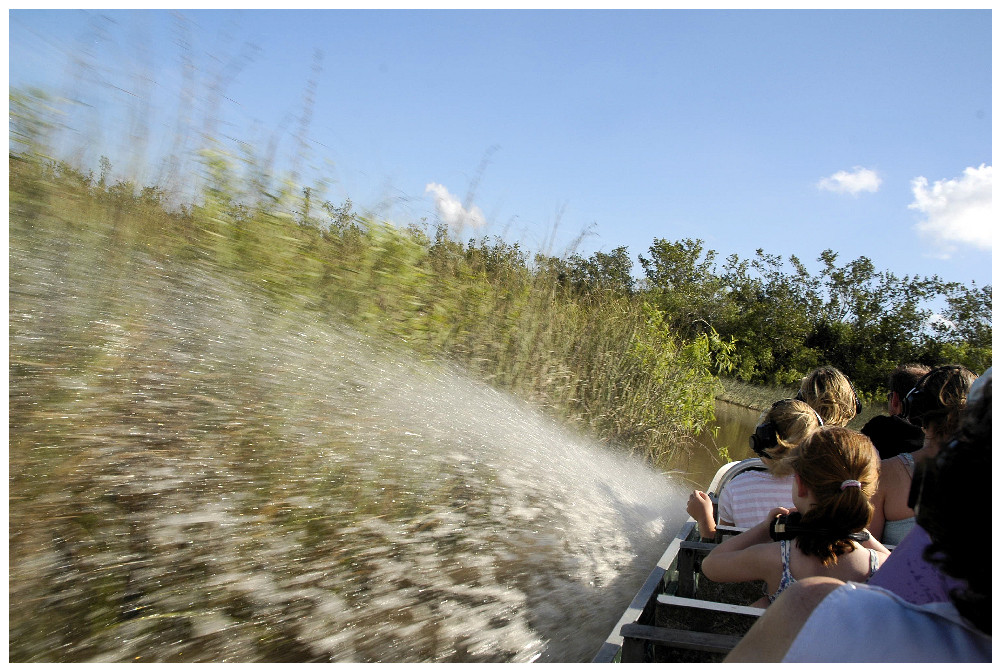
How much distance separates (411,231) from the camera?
13.0 feet

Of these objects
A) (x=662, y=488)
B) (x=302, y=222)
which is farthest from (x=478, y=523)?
(x=662, y=488)

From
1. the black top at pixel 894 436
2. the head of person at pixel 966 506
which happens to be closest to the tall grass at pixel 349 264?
the black top at pixel 894 436

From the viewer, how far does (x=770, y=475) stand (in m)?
3.40

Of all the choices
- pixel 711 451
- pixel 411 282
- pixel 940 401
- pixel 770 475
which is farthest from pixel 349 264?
pixel 711 451

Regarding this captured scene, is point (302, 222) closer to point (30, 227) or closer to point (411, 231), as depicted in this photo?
point (411, 231)

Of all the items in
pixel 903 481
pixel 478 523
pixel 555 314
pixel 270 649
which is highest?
pixel 555 314

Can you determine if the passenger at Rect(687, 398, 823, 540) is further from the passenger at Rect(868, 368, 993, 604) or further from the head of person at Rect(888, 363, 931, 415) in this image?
the passenger at Rect(868, 368, 993, 604)

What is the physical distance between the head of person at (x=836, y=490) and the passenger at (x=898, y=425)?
184 cm

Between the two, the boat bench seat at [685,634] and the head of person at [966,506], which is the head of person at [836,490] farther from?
the head of person at [966,506]

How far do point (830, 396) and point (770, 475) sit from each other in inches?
28.8

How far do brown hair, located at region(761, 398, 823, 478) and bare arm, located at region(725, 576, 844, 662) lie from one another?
210 centimetres

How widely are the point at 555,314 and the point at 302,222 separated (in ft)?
8.95

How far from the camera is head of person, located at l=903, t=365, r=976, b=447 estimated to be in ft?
9.16

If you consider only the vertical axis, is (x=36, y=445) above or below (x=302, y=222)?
below
